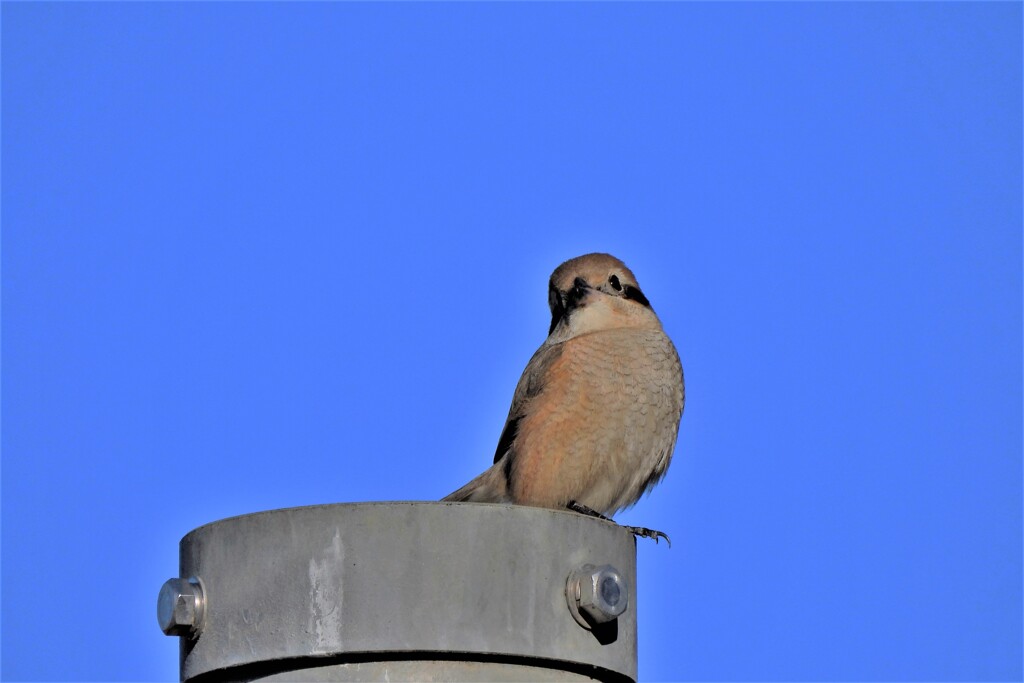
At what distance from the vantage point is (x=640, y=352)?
9.09 m

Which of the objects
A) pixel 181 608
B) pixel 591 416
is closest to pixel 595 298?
pixel 591 416

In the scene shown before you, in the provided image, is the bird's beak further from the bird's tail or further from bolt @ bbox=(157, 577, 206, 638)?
bolt @ bbox=(157, 577, 206, 638)

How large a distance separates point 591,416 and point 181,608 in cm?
440

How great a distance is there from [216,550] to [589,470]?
4.29 meters

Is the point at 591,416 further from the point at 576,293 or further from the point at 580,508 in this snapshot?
the point at 576,293

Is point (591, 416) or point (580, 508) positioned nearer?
point (580, 508)

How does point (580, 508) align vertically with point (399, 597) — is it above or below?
above

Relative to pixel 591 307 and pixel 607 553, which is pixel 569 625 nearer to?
pixel 607 553

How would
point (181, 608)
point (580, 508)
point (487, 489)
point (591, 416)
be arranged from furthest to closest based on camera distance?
point (487, 489)
point (591, 416)
point (580, 508)
point (181, 608)

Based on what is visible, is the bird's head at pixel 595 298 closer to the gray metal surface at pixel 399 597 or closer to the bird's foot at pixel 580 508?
the bird's foot at pixel 580 508

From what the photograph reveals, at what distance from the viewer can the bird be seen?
861 centimetres

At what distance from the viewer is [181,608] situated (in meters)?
4.57

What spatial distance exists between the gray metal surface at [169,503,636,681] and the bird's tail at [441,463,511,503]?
14.0ft

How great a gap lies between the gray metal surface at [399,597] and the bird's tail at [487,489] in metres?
4.26
